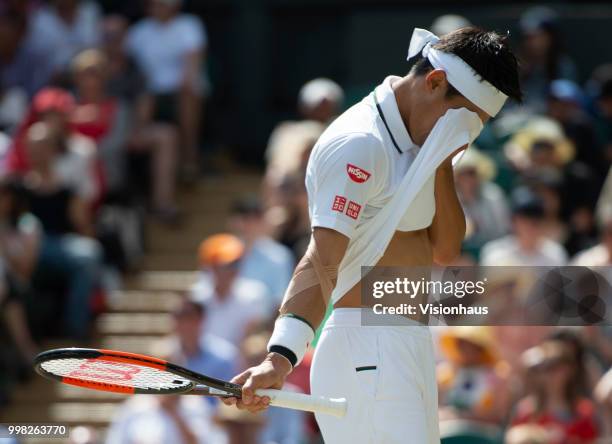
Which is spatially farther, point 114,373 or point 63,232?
point 63,232

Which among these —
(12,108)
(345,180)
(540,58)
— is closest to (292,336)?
(345,180)

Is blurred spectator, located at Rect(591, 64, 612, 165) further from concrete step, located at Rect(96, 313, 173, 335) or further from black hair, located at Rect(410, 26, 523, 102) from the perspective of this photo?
black hair, located at Rect(410, 26, 523, 102)

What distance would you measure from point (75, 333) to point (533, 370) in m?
3.48

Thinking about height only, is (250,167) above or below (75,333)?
above

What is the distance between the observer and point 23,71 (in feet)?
37.6

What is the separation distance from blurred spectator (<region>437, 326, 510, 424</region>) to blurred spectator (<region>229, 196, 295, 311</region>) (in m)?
1.59

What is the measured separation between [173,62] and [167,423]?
4.25 meters

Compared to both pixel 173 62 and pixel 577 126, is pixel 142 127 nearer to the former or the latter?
pixel 173 62

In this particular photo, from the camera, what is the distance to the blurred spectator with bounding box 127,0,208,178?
11.2m

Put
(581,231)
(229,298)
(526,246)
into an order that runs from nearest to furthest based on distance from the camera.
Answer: (526,246)
(229,298)
(581,231)

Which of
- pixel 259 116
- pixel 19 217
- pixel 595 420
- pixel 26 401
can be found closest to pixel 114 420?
pixel 26 401

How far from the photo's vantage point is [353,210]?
4242 mm

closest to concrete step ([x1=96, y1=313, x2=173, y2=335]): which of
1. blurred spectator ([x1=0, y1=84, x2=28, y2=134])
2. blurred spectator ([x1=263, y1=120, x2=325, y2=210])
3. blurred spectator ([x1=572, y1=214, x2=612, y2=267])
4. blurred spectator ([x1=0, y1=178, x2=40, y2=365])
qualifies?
blurred spectator ([x1=0, y1=178, x2=40, y2=365])

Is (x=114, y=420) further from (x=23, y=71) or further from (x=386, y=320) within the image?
(x=386, y=320)
